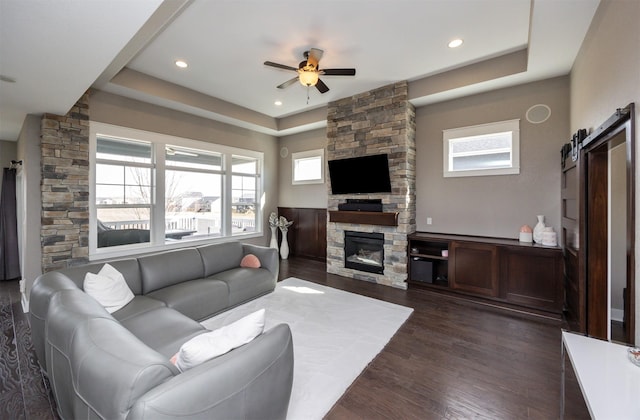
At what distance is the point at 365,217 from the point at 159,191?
3747 mm

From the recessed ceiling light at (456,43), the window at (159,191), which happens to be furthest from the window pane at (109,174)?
the recessed ceiling light at (456,43)

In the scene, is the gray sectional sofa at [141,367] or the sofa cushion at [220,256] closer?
the gray sectional sofa at [141,367]

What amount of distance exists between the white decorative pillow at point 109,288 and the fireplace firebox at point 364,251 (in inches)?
138

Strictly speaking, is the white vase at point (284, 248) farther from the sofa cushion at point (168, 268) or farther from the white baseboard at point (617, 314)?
the white baseboard at point (617, 314)

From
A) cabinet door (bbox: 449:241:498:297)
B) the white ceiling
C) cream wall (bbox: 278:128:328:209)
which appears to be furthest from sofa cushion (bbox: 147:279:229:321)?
cream wall (bbox: 278:128:328:209)

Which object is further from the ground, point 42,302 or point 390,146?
point 390,146

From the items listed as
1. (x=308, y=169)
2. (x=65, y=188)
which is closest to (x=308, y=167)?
(x=308, y=169)

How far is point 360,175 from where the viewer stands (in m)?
4.85

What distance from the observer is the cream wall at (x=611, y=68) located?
1.59 meters

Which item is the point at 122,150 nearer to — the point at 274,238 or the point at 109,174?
the point at 109,174

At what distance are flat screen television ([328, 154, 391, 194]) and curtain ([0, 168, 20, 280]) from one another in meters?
6.12

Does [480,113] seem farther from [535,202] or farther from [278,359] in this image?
[278,359]

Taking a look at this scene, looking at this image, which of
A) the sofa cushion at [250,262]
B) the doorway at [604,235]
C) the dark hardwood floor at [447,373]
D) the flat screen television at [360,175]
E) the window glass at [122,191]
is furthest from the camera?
the flat screen television at [360,175]

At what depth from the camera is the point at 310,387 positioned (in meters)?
2.08
